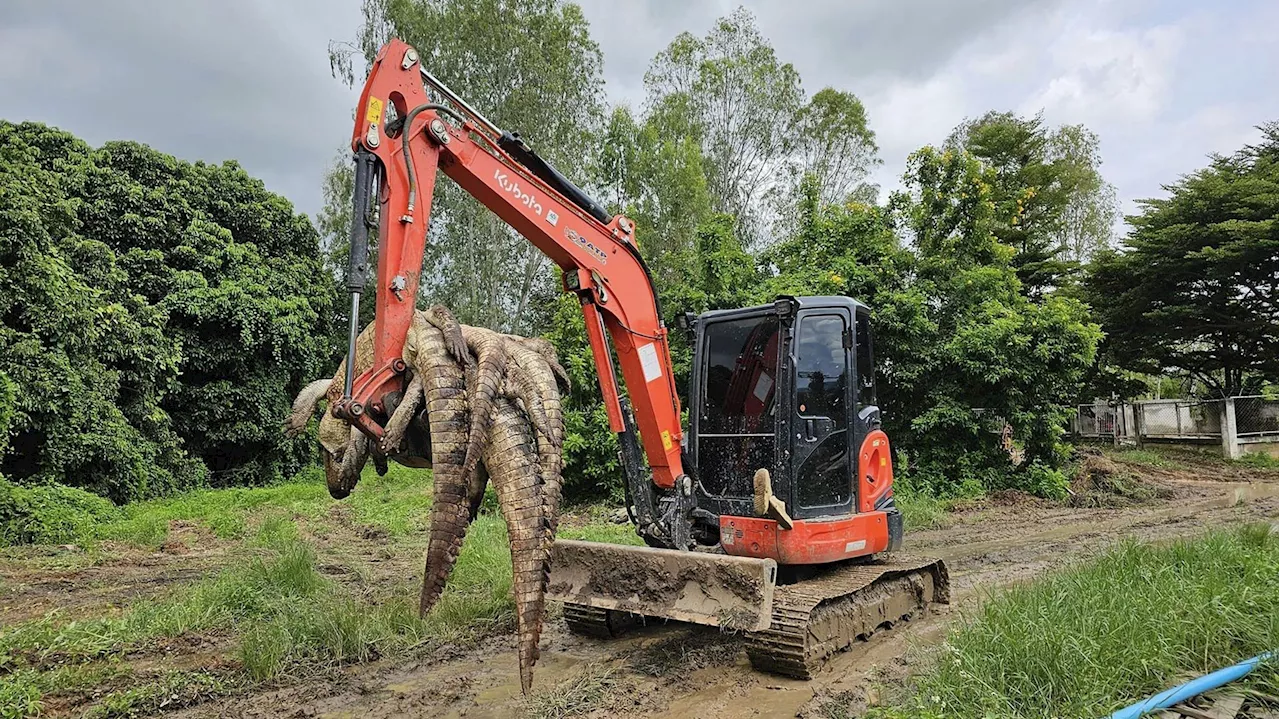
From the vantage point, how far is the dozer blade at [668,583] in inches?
164

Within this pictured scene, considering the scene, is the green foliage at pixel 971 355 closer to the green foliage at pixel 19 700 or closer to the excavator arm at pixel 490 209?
the excavator arm at pixel 490 209

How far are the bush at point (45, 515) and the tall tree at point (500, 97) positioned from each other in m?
9.37

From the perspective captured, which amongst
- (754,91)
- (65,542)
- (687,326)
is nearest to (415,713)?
(687,326)

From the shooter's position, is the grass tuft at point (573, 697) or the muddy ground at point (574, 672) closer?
the grass tuft at point (573, 697)

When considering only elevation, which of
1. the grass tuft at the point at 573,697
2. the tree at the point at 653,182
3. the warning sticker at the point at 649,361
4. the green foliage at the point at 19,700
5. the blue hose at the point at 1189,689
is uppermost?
the tree at the point at 653,182

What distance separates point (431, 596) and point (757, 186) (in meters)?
24.4

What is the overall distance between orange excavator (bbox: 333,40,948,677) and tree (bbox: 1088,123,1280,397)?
1829 cm

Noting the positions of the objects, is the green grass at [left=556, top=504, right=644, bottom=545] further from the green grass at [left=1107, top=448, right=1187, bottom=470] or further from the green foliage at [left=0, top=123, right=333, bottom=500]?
the green grass at [left=1107, top=448, right=1187, bottom=470]

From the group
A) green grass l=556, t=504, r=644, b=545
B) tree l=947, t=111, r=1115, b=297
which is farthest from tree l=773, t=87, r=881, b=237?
green grass l=556, t=504, r=644, b=545

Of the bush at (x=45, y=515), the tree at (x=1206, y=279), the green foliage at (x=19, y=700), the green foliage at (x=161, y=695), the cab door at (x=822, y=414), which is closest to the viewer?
the green foliage at (x=19, y=700)

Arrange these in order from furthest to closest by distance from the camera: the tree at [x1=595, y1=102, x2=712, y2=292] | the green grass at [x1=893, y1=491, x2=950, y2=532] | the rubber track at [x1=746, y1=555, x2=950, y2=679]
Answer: the tree at [x1=595, y1=102, x2=712, y2=292] < the green grass at [x1=893, y1=491, x2=950, y2=532] < the rubber track at [x1=746, y1=555, x2=950, y2=679]

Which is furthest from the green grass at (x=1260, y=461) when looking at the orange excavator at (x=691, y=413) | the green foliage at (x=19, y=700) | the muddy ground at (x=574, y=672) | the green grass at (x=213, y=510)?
the green foliage at (x=19, y=700)

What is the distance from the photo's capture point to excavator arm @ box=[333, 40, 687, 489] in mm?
3268

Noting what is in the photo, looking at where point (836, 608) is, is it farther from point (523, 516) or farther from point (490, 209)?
point (490, 209)
